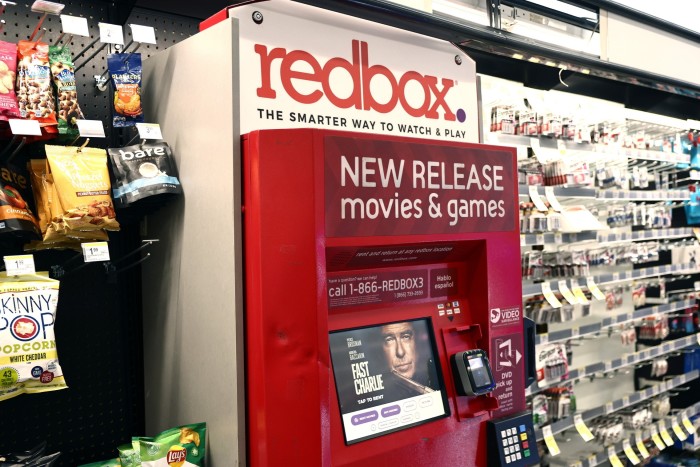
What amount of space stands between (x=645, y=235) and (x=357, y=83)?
2.84m

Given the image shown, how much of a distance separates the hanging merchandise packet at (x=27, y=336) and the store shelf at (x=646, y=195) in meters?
3.00

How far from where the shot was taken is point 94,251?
175cm

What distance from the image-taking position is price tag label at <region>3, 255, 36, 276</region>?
163 cm

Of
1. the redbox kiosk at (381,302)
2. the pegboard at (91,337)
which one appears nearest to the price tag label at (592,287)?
the redbox kiosk at (381,302)

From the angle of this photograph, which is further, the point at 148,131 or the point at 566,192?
the point at 566,192

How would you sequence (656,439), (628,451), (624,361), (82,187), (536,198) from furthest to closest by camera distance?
(656,439)
(628,451)
(624,361)
(536,198)
(82,187)

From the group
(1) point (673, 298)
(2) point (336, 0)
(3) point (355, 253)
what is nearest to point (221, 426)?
(3) point (355, 253)

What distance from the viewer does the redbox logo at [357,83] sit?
5.92ft

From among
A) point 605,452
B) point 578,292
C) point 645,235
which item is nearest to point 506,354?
point 578,292

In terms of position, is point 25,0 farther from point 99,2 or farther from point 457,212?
point 457,212

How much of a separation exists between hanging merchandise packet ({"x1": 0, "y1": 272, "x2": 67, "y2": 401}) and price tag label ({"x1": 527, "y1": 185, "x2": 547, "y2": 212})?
7.61 ft

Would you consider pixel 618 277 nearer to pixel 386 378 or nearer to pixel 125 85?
pixel 386 378

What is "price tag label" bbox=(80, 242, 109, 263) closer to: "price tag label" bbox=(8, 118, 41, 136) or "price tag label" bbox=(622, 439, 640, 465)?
"price tag label" bbox=(8, 118, 41, 136)

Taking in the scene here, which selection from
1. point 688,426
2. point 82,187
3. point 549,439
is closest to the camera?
point 82,187
